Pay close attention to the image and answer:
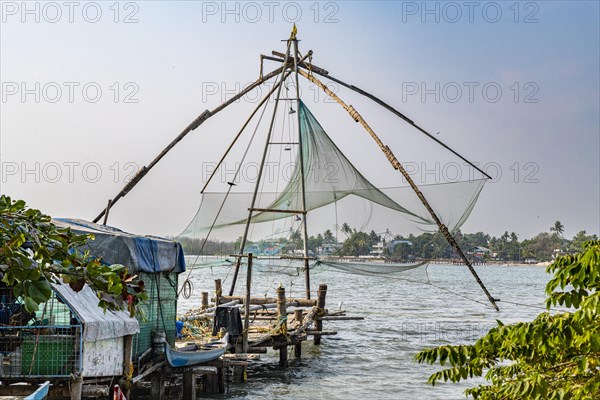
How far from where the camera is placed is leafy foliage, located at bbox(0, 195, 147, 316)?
10.6 ft

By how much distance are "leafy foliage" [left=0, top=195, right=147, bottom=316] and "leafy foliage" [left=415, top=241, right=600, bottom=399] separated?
6.53 feet

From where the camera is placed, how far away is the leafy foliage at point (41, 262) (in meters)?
3.23

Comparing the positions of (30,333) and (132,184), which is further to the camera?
(132,184)

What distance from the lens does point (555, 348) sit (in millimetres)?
4332

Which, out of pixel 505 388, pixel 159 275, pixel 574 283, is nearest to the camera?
pixel 505 388

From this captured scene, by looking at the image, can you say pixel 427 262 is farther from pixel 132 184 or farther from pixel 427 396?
pixel 132 184

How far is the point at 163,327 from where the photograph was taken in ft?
37.3

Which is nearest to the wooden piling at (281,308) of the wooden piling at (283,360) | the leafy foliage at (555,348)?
the wooden piling at (283,360)

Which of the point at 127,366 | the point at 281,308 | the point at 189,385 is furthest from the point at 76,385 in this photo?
the point at 281,308

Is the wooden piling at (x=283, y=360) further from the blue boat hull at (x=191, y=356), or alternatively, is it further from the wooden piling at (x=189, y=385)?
the wooden piling at (x=189, y=385)

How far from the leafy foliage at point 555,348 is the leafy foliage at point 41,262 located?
1989 mm

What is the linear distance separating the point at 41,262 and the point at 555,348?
111 inches

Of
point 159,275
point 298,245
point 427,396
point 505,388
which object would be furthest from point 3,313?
point 427,396

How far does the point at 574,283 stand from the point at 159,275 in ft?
26.3
